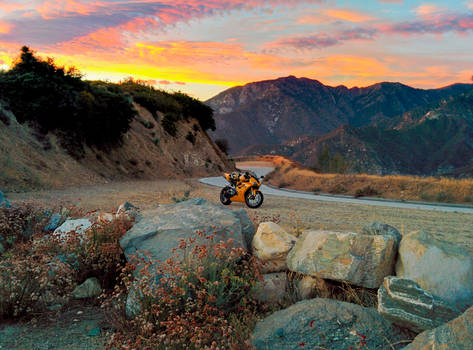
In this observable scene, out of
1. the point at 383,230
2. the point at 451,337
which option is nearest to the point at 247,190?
the point at 383,230

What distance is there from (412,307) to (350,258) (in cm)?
148

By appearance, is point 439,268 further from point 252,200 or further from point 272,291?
point 252,200

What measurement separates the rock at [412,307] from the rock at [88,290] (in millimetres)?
4783

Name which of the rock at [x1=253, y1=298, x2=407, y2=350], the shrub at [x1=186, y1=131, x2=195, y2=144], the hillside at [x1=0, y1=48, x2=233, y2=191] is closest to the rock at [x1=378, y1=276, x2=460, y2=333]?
the rock at [x1=253, y1=298, x2=407, y2=350]

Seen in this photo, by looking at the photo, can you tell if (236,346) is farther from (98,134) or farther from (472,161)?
(472,161)

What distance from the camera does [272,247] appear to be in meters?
6.86

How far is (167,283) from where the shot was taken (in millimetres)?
5230

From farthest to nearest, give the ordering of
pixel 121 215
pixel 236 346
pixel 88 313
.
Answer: pixel 121 215
pixel 88 313
pixel 236 346

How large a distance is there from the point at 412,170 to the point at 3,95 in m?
138

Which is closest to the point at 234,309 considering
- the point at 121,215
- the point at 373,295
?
the point at 373,295

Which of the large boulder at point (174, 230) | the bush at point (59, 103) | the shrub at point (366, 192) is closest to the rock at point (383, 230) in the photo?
the large boulder at point (174, 230)

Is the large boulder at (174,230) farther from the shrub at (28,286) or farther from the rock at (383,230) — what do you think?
the rock at (383,230)

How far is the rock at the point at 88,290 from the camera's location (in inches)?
259

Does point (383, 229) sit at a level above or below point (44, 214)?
above
